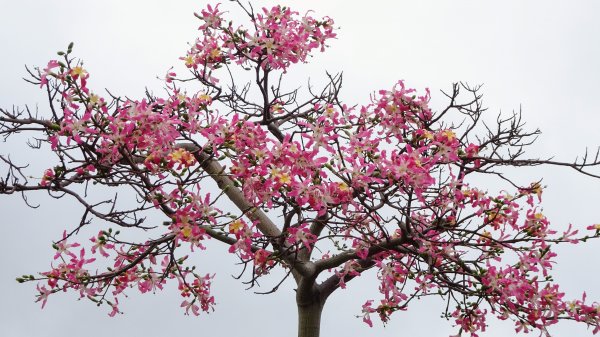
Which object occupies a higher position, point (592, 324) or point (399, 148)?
point (399, 148)

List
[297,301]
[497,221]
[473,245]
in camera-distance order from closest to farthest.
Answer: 1. [473,245]
2. [497,221]
3. [297,301]

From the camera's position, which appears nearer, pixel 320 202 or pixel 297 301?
pixel 320 202

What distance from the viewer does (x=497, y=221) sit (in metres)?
4.37

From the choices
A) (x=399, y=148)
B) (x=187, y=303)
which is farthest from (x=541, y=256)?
(x=187, y=303)

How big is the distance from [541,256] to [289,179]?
71.3 inches

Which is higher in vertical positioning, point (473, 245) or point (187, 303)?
point (187, 303)

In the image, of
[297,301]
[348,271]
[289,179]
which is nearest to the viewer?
[289,179]

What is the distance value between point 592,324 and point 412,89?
1964 mm

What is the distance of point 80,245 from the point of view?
4.38m

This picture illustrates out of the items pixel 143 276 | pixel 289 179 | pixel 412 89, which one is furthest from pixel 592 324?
pixel 143 276

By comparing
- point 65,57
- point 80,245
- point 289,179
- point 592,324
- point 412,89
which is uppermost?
point 412,89

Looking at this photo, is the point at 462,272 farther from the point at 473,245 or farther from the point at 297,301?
the point at 297,301

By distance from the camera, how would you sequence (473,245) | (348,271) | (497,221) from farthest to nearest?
(348,271) < (497,221) < (473,245)

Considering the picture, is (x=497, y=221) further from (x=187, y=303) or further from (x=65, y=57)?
(x=65, y=57)
